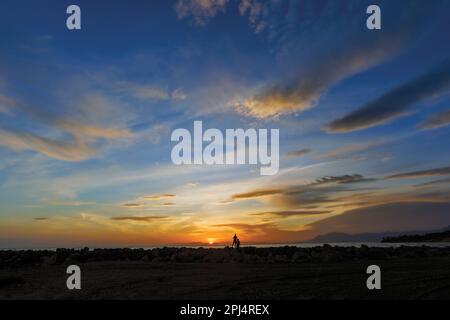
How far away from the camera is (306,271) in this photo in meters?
23.8

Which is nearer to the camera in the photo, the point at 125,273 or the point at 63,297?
the point at 63,297

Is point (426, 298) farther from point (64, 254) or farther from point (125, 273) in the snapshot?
point (64, 254)

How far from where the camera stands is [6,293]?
18938mm

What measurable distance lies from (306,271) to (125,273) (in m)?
9.91

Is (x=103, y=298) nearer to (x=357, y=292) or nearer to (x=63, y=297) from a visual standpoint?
(x=63, y=297)

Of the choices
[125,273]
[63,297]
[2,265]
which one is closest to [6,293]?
[63,297]
